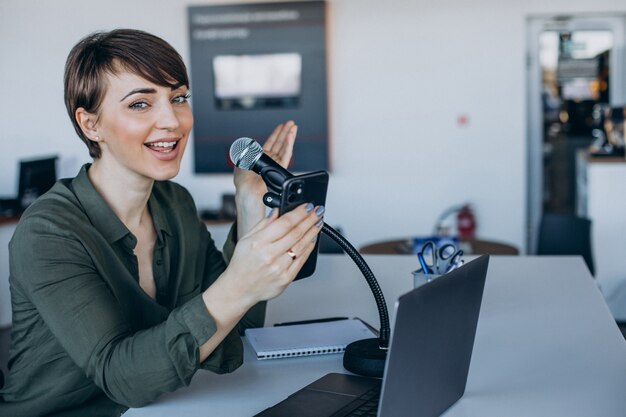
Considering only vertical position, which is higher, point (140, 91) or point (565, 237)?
point (140, 91)

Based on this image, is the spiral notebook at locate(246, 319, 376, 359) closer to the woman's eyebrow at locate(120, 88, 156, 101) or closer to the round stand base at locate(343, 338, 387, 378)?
the round stand base at locate(343, 338, 387, 378)

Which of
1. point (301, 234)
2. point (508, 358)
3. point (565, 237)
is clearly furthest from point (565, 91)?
point (301, 234)

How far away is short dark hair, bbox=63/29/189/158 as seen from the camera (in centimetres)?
171

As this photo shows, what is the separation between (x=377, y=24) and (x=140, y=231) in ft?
15.8

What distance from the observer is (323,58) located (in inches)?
254

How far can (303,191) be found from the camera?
1441 mm

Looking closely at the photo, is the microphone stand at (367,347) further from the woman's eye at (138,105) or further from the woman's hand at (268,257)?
the woman's eye at (138,105)

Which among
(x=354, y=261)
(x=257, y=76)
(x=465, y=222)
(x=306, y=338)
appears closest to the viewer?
(x=354, y=261)

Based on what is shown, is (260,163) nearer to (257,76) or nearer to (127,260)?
(127,260)

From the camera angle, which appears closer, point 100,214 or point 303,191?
point 303,191

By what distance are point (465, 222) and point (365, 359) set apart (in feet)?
16.0

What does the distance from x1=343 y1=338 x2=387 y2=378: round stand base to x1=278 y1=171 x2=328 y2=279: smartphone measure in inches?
14.2

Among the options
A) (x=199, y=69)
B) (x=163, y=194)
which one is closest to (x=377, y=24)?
(x=199, y=69)

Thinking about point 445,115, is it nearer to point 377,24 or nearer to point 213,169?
point 377,24
